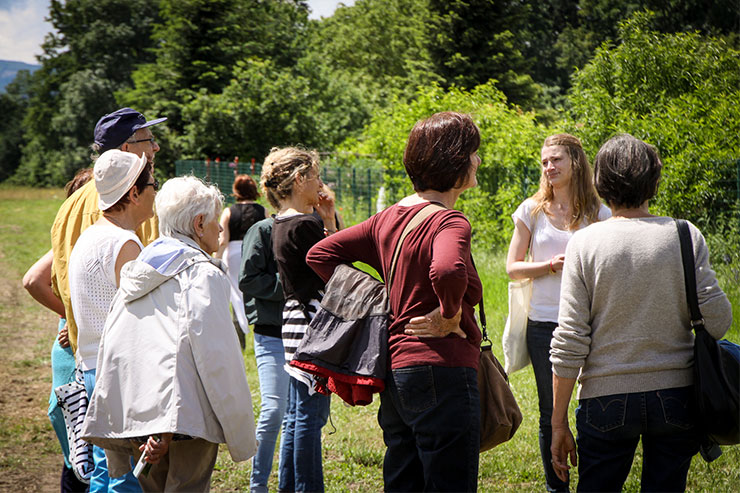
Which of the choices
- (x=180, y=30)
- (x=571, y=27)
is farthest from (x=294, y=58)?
(x=571, y=27)

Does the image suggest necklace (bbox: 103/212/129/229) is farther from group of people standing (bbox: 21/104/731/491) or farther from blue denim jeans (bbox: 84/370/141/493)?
blue denim jeans (bbox: 84/370/141/493)

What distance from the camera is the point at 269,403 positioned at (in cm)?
439

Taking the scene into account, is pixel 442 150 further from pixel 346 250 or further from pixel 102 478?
pixel 102 478

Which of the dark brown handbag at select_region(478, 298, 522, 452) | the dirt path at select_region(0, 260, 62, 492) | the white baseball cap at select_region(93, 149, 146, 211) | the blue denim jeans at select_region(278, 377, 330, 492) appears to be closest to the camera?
the dark brown handbag at select_region(478, 298, 522, 452)

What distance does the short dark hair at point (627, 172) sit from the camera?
2.80 m

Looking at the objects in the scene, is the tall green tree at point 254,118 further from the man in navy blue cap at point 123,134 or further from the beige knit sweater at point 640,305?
the beige knit sweater at point 640,305

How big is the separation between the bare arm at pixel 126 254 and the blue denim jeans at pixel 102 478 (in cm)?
49

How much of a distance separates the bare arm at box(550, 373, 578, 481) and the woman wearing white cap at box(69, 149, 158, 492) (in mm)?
1852

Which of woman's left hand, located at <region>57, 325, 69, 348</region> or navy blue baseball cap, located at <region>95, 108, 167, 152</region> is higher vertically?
navy blue baseball cap, located at <region>95, 108, 167, 152</region>

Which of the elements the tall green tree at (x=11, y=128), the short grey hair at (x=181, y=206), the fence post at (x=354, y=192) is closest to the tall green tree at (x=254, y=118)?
the fence post at (x=354, y=192)

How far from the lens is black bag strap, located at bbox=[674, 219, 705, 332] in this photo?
8.79 ft

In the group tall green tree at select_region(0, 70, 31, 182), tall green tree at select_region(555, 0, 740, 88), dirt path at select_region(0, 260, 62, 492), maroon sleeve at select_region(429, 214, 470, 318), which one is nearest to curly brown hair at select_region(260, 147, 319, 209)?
maroon sleeve at select_region(429, 214, 470, 318)

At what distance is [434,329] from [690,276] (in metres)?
0.96

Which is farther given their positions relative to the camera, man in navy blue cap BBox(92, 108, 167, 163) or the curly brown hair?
the curly brown hair
